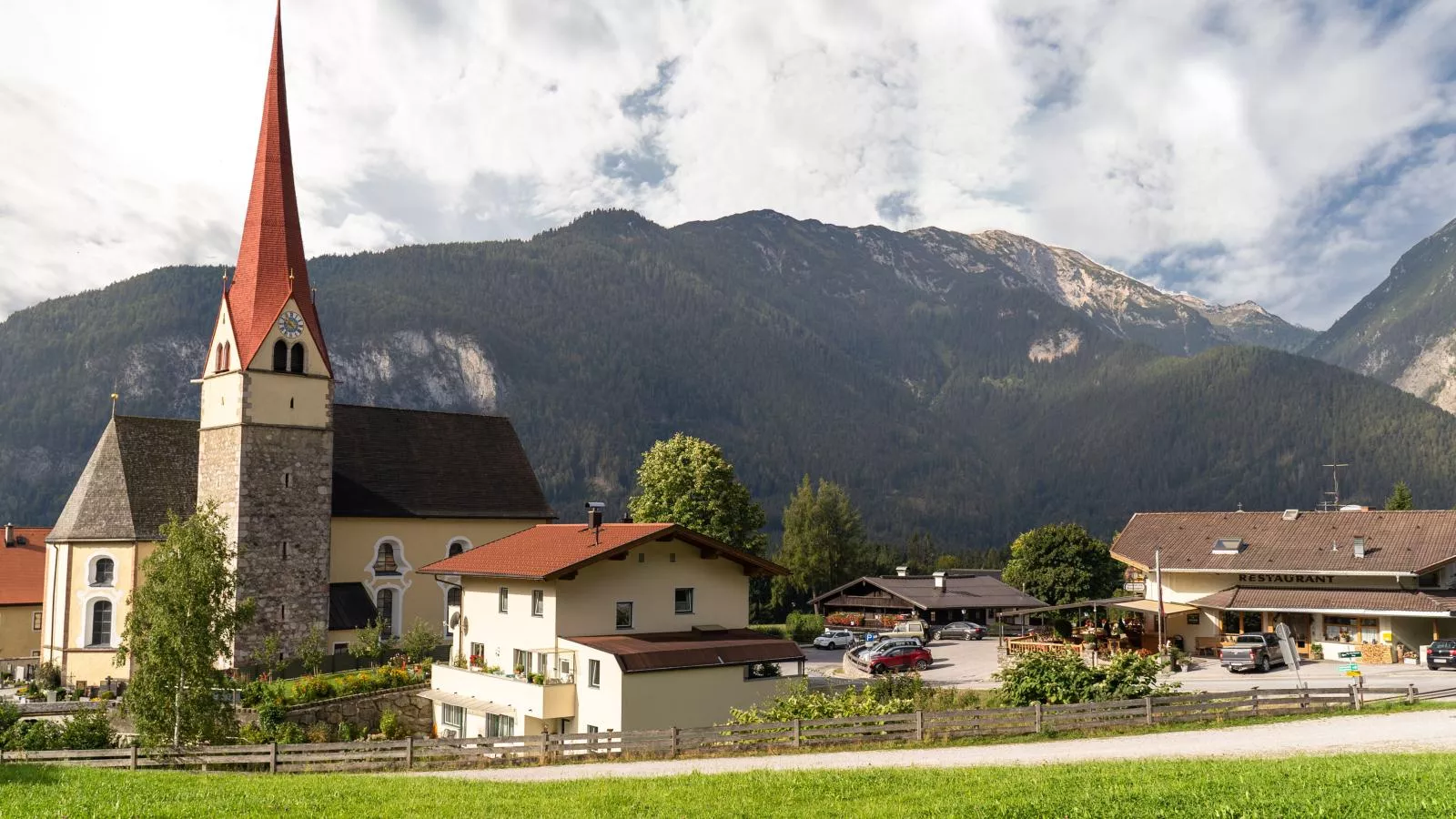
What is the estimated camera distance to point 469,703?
35719mm

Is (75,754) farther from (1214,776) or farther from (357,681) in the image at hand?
(1214,776)

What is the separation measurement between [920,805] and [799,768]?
525 cm

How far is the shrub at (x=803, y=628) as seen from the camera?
6700 cm

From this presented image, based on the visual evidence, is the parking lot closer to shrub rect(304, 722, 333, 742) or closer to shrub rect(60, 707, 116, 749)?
shrub rect(304, 722, 333, 742)

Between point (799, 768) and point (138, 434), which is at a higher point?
point (138, 434)

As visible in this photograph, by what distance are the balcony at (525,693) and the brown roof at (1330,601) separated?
31557 mm

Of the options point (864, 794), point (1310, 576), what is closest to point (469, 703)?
point (864, 794)

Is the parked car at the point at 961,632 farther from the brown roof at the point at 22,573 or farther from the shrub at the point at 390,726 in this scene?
the brown roof at the point at 22,573

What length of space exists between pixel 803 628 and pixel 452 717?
33.3m

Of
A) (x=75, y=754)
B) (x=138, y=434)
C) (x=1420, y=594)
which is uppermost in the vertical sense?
(x=138, y=434)

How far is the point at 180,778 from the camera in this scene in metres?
21.9

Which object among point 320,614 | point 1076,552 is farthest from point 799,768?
point 1076,552

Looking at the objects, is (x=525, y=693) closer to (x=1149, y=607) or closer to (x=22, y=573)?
(x=1149, y=607)

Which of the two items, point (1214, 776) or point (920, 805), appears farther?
point (1214, 776)
